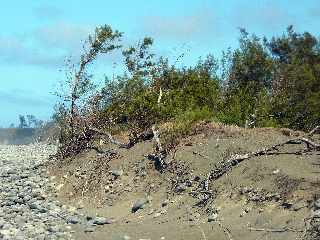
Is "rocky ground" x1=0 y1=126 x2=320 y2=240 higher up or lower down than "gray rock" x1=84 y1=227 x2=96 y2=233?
higher up

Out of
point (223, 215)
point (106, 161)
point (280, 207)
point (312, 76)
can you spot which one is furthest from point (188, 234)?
point (312, 76)

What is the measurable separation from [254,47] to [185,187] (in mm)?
15956

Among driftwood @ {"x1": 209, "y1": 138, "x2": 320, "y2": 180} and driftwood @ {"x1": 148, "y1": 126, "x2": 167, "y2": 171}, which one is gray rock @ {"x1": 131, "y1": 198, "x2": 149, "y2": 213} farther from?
driftwood @ {"x1": 209, "y1": 138, "x2": 320, "y2": 180}

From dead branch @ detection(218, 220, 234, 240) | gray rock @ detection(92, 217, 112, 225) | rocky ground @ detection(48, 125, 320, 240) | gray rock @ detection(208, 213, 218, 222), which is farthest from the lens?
gray rock @ detection(92, 217, 112, 225)

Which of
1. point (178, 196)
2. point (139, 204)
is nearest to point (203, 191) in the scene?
point (178, 196)

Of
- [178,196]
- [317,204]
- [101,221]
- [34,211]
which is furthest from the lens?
[34,211]

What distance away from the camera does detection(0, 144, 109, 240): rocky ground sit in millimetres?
12055

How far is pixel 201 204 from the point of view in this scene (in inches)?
464

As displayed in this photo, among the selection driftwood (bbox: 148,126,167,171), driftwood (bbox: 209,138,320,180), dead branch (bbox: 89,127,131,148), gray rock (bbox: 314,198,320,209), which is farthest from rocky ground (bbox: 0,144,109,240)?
gray rock (bbox: 314,198,320,209)

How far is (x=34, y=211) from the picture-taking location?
45.3 ft

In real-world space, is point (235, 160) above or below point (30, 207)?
above

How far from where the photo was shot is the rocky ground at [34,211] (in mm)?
12055

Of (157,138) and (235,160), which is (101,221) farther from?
(157,138)

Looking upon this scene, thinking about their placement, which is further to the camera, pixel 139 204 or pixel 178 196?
pixel 139 204
